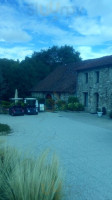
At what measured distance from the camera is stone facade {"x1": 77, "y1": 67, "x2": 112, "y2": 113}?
2255cm

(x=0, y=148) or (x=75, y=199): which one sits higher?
(x=0, y=148)

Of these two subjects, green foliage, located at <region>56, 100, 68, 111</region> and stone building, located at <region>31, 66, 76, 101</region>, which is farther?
stone building, located at <region>31, 66, 76, 101</region>

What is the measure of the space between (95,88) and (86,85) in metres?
1.50

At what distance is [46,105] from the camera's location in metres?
27.4

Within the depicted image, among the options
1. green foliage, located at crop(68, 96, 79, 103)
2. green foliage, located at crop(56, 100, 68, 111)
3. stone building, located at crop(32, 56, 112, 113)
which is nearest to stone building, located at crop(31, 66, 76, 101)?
stone building, located at crop(32, 56, 112, 113)

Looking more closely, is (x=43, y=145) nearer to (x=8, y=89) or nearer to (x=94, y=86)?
(x=94, y=86)

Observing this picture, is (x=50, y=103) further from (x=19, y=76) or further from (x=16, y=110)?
A: (x=19, y=76)

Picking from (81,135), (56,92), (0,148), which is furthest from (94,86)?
(0,148)

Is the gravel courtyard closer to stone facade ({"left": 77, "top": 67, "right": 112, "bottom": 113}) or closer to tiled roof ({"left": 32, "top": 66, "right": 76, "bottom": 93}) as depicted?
stone facade ({"left": 77, "top": 67, "right": 112, "bottom": 113})

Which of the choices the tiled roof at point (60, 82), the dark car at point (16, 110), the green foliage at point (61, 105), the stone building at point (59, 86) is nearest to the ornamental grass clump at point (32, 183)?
the dark car at point (16, 110)

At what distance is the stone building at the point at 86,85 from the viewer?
22781 millimetres

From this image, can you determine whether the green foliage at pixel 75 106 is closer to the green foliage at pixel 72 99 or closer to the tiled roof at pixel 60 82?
the green foliage at pixel 72 99

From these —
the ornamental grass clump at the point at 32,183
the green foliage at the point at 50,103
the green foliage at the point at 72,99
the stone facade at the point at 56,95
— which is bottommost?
the ornamental grass clump at the point at 32,183

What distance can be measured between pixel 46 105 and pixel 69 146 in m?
18.1
